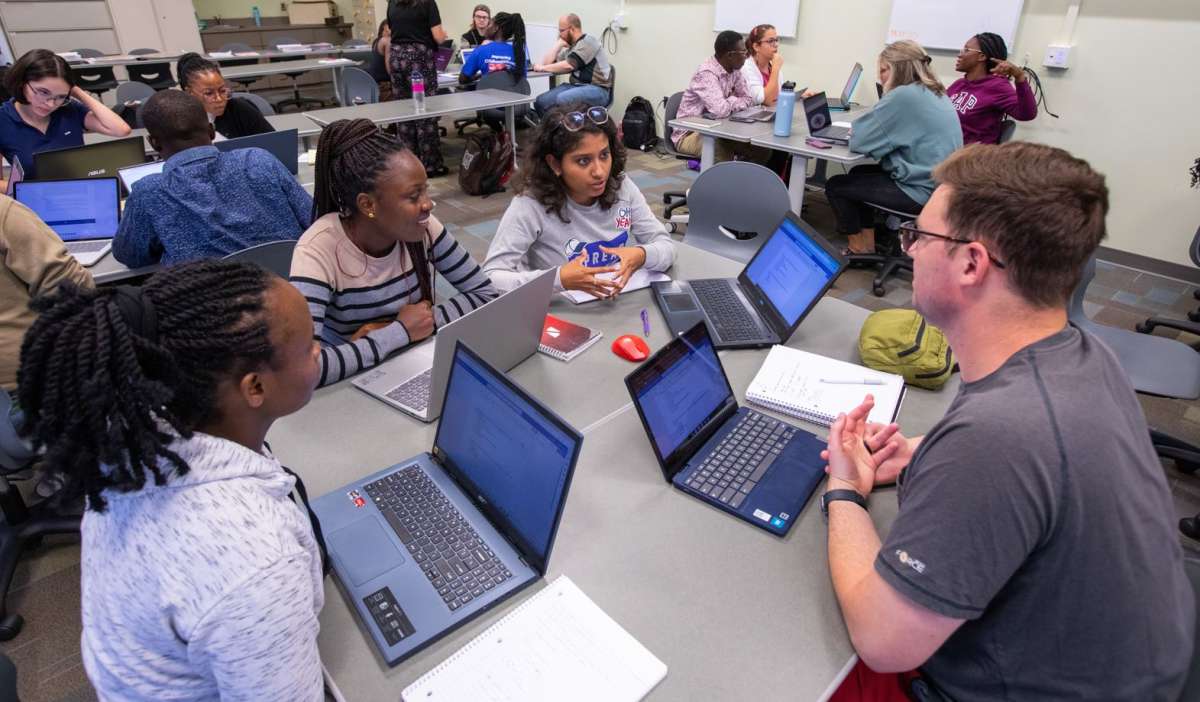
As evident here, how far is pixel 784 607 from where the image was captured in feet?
3.26

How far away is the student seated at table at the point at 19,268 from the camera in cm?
174

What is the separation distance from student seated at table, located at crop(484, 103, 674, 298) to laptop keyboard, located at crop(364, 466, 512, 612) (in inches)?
34.8

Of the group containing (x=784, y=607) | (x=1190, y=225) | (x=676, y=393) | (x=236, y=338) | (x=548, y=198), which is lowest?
(x=1190, y=225)

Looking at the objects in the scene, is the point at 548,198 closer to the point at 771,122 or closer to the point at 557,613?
the point at 557,613

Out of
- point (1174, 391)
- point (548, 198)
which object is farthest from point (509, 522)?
point (1174, 391)

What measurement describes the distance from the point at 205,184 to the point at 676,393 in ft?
5.93

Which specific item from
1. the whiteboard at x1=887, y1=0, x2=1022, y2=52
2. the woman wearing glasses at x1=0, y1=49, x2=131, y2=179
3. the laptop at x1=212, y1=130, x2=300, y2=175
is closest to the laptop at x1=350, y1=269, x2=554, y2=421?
the laptop at x1=212, y1=130, x2=300, y2=175

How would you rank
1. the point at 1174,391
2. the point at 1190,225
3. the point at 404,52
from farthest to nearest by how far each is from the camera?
the point at 404,52 → the point at 1190,225 → the point at 1174,391

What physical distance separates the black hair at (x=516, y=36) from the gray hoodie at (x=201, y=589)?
19.2 feet

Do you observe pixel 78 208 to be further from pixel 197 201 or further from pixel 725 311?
pixel 725 311

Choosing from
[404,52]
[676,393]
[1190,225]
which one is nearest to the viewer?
[676,393]

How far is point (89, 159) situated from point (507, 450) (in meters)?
2.87

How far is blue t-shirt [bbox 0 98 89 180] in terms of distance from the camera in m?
3.10

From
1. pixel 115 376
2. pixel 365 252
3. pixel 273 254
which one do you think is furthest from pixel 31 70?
pixel 115 376
